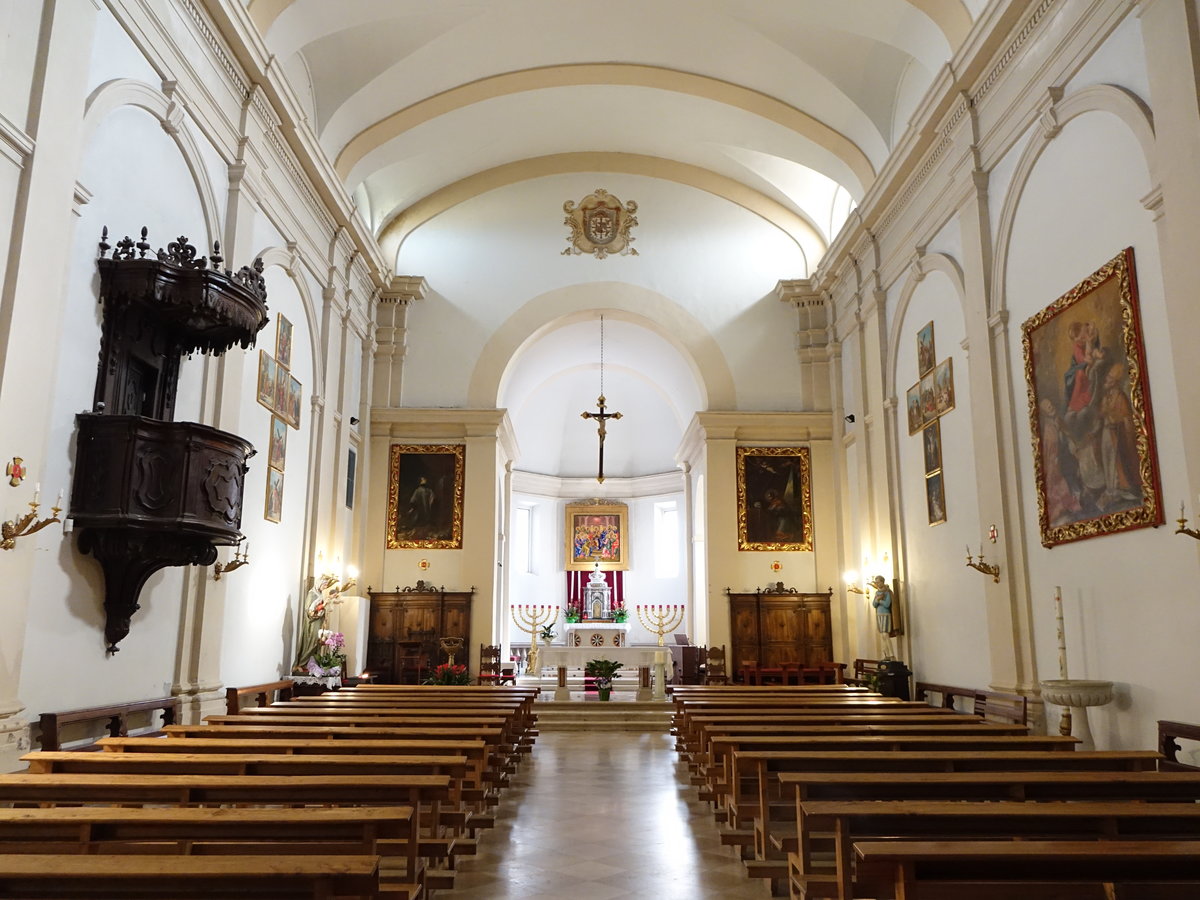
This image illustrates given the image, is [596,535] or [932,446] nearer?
[932,446]

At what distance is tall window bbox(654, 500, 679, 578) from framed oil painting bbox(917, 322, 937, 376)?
13.0 meters

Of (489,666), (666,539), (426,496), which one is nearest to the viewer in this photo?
(489,666)

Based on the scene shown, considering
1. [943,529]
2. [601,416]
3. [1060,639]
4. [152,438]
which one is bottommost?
[1060,639]

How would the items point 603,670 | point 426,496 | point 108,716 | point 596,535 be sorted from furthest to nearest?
point 596,535 → point 426,496 → point 603,670 → point 108,716

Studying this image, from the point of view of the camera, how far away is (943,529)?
436 inches

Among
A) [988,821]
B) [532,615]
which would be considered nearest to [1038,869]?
[988,821]

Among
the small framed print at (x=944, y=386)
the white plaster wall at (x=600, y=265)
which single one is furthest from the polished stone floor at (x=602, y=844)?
the white plaster wall at (x=600, y=265)

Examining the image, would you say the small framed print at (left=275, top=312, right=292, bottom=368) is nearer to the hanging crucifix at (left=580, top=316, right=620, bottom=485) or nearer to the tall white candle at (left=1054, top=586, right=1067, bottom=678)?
the hanging crucifix at (left=580, top=316, right=620, bottom=485)

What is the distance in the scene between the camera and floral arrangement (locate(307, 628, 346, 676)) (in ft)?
38.5

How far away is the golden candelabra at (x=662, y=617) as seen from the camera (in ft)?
74.0

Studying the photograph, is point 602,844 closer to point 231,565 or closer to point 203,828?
point 203,828

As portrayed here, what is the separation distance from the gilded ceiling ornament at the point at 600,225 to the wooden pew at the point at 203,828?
47.4ft

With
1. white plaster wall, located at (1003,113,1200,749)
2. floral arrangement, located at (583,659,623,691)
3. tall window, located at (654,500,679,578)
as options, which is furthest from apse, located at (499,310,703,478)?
white plaster wall, located at (1003,113,1200,749)

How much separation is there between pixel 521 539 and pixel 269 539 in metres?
13.7
